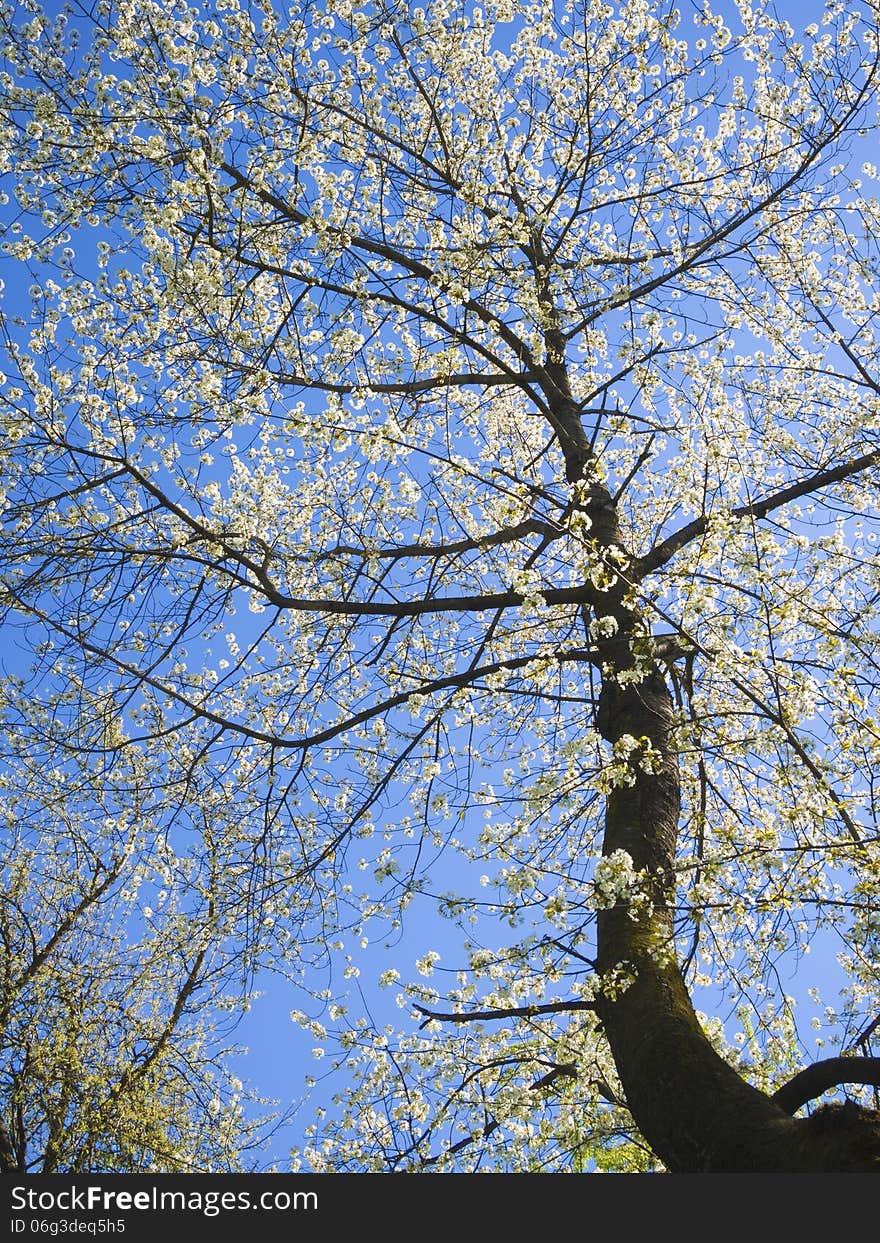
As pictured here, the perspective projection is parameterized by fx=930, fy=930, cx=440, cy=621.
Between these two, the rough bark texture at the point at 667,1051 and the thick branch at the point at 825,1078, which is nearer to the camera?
the rough bark texture at the point at 667,1051

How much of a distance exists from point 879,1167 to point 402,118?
26.2ft

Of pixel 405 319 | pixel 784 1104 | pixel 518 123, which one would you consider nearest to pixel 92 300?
pixel 405 319

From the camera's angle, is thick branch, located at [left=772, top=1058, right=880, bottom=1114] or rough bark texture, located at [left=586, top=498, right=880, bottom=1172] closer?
rough bark texture, located at [left=586, top=498, right=880, bottom=1172]

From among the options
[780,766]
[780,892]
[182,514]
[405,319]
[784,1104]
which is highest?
[405,319]

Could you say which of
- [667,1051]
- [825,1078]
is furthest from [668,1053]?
[825,1078]

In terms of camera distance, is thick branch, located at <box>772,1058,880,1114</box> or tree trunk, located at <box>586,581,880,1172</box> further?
thick branch, located at <box>772,1058,880,1114</box>

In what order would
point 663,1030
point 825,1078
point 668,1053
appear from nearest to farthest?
point 825,1078, point 668,1053, point 663,1030

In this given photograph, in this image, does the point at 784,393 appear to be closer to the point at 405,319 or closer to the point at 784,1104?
the point at 405,319

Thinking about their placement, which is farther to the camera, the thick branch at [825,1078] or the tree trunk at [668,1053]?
the thick branch at [825,1078]

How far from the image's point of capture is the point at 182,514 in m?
5.28

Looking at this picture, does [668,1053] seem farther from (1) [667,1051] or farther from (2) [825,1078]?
(2) [825,1078]

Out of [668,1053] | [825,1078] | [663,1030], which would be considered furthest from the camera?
[663,1030]

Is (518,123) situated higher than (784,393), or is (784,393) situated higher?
(518,123)

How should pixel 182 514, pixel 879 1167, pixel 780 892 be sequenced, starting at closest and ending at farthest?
pixel 879 1167, pixel 780 892, pixel 182 514
